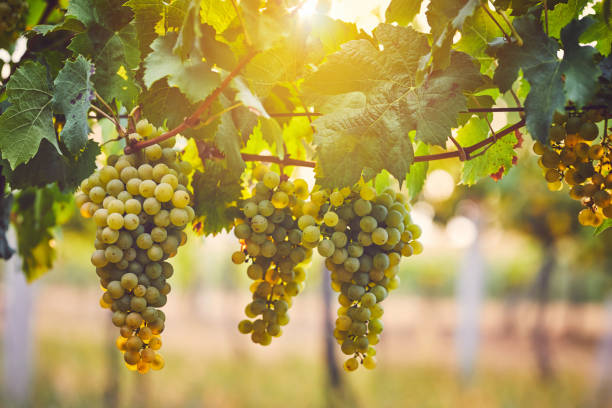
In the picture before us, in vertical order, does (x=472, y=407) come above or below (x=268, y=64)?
below

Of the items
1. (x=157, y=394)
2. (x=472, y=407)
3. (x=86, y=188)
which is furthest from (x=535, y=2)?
(x=157, y=394)

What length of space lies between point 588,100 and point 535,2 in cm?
19

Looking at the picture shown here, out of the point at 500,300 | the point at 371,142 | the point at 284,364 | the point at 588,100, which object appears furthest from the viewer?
the point at 500,300

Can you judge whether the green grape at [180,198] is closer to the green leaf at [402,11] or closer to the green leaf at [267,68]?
the green leaf at [267,68]

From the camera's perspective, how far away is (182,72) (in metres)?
0.60

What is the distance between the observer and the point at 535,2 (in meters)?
0.67

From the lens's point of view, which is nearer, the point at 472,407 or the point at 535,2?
the point at 535,2

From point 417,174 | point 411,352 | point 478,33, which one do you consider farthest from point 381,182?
point 411,352

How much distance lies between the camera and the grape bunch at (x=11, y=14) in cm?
97

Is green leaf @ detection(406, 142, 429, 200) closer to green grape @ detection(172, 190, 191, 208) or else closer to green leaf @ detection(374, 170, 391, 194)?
green leaf @ detection(374, 170, 391, 194)

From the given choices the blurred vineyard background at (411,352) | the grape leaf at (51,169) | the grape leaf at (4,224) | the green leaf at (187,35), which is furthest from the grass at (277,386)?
the green leaf at (187,35)

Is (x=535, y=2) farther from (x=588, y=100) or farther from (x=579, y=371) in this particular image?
(x=579, y=371)

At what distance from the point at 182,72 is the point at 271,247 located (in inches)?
12.2

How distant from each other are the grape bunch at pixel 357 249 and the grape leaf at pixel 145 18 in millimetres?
342
